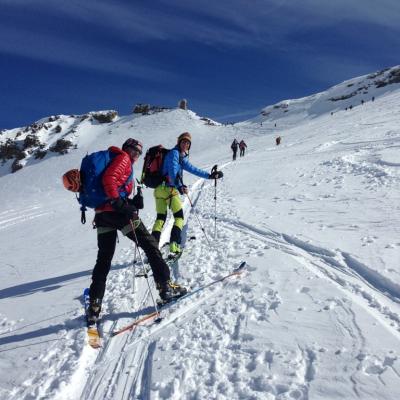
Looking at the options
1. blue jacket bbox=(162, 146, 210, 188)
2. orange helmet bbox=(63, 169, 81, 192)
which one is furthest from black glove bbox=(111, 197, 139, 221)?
blue jacket bbox=(162, 146, 210, 188)

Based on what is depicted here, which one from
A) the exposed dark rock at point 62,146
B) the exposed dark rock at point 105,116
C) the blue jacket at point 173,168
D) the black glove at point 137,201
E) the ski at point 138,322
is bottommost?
the ski at point 138,322

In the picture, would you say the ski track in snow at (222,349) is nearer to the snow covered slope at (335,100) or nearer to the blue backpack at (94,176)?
the blue backpack at (94,176)

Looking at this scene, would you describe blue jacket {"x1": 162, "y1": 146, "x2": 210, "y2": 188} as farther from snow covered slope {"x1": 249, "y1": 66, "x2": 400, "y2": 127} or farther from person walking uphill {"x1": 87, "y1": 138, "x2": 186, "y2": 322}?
snow covered slope {"x1": 249, "y1": 66, "x2": 400, "y2": 127}

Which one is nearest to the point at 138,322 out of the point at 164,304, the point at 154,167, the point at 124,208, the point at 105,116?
the point at 164,304

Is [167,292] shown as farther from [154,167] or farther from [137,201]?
[154,167]

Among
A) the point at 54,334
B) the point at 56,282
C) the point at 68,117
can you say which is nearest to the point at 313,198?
the point at 56,282

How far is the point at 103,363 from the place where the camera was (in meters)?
3.86

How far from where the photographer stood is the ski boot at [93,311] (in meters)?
4.64

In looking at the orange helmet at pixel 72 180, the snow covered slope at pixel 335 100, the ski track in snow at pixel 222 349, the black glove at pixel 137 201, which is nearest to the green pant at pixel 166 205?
the ski track in snow at pixel 222 349

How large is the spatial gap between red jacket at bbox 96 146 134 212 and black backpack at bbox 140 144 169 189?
1.75m

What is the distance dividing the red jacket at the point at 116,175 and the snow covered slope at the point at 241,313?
1.74m

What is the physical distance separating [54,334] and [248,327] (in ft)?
8.26

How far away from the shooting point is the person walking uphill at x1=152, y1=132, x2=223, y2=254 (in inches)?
243

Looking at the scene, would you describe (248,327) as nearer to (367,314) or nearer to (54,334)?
(367,314)
